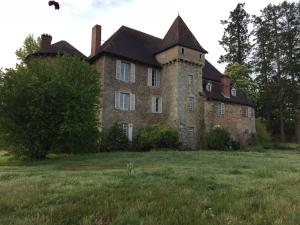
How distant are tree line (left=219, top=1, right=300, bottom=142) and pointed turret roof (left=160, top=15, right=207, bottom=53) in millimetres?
15958

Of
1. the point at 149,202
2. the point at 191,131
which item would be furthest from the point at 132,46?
the point at 149,202

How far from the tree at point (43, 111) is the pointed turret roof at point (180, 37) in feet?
43.0

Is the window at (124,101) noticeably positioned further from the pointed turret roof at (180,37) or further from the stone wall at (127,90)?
the pointed turret roof at (180,37)

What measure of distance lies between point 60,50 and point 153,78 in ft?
28.5

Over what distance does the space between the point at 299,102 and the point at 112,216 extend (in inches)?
1775

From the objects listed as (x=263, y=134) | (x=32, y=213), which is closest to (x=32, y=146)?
(x=32, y=213)

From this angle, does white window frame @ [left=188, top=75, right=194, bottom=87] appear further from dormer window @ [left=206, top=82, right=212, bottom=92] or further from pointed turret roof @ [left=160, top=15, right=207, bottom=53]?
dormer window @ [left=206, top=82, right=212, bottom=92]

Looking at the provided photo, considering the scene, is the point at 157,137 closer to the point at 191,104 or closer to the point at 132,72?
the point at 191,104

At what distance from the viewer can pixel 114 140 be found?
26.5 metres

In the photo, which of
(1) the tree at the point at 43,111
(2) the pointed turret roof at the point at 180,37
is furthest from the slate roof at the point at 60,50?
(1) the tree at the point at 43,111

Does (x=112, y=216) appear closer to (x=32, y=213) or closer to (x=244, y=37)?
(x=32, y=213)

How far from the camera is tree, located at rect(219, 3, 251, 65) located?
174 feet

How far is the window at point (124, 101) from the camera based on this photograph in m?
28.7

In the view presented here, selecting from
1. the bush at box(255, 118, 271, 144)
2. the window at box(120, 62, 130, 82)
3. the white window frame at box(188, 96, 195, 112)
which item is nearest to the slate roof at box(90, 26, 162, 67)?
the window at box(120, 62, 130, 82)
